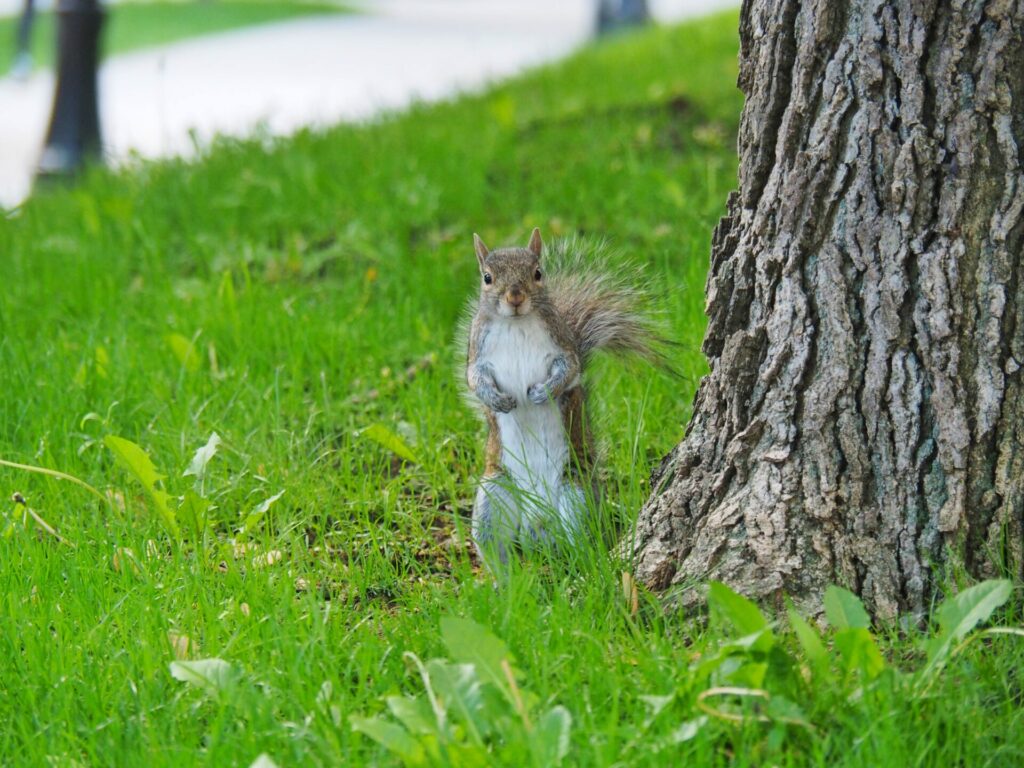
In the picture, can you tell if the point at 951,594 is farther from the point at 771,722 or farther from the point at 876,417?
the point at 771,722

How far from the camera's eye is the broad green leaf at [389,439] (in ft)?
10.1

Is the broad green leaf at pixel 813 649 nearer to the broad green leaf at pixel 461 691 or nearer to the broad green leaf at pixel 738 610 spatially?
the broad green leaf at pixel 738 610

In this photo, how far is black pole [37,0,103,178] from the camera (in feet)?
24.3

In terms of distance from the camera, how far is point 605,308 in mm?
3039

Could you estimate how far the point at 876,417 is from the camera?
2.42 meters

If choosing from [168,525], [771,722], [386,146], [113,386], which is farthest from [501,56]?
[771,722]

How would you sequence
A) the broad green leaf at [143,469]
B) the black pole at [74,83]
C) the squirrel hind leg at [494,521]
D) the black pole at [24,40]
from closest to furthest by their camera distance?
the squirrel hind leg at [494,521] → the broad green leaf at [143,469] → the black pole at [24,40] → the black pole at [74,83]

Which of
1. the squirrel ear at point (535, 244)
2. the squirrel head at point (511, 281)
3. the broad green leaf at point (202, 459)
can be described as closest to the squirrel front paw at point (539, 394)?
the squirrel head at point (511, 281)

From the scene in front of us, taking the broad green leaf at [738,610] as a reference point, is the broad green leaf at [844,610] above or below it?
below

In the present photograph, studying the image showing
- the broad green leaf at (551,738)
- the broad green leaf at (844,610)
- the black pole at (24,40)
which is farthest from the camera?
the black pole at (24,40)

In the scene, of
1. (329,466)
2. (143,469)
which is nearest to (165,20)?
(329,466)

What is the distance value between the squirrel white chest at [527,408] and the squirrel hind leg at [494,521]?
65 millimetres

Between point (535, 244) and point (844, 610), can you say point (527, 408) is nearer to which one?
point (535, 244)

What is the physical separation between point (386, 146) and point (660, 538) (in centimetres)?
395
